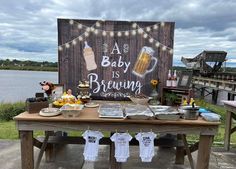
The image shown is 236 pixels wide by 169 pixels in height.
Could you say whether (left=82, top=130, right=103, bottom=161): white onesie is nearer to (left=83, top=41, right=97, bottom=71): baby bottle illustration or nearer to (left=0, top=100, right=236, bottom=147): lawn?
(left=83, top=41, right=97, bottom=71): baby bottle illustration

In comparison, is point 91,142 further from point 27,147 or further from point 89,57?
point 89,57

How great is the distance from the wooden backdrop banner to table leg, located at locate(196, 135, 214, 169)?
97 cm

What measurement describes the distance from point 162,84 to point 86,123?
1276mm

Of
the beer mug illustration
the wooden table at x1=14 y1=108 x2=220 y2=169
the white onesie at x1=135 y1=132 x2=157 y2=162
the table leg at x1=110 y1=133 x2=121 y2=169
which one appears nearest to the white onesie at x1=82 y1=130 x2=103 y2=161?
the wooden table at x1=14 y1=108 x2=220 y2=169

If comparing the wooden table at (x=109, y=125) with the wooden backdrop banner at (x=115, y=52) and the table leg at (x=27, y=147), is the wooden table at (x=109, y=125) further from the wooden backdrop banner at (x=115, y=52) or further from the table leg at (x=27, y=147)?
the wooden backdrop banner at (x=115, y=52)

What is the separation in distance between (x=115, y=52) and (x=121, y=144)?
50.2 inches

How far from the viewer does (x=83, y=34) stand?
334 centimetres

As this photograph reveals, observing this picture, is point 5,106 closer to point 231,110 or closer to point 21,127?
point 21,127

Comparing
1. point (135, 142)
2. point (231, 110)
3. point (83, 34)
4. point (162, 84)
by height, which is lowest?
point (135, 142)

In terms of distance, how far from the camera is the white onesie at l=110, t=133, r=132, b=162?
2555 millimetres

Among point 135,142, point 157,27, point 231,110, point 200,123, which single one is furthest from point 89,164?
point 231,110

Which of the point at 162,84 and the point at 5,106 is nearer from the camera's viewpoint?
the point at 162,84

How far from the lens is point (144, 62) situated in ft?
11.0

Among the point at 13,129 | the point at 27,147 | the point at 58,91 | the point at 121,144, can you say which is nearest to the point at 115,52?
the point at 58,91
